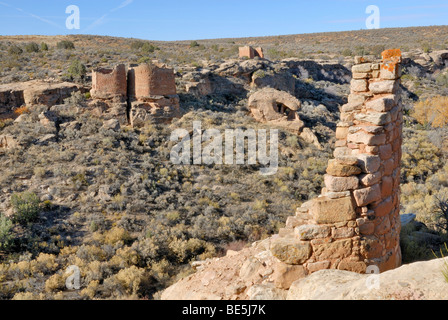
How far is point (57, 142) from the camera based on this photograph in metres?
15.2

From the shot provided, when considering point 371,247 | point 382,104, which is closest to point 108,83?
point 382,104

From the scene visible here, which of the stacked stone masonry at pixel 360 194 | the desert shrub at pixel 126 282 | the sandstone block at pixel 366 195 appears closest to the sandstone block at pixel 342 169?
the stacked stone masonry at pixel 360 194

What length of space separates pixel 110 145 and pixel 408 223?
40.3 feet

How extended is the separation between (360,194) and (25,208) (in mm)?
10440

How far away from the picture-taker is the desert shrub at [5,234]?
31.4ft

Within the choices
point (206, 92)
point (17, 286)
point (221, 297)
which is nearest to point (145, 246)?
point (17, 286)

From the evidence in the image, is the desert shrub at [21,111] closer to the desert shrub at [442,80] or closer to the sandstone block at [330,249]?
the sandstone block at [330,249]

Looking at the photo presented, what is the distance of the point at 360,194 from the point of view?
438 cm

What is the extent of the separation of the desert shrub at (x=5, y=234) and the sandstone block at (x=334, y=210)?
30.4 feet

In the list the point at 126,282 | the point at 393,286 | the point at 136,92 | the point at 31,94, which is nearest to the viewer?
the point at 393,286

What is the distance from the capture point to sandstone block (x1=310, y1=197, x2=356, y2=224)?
429 cm

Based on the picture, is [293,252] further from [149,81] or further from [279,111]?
[279,111]

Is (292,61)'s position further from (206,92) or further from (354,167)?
(354,167)
